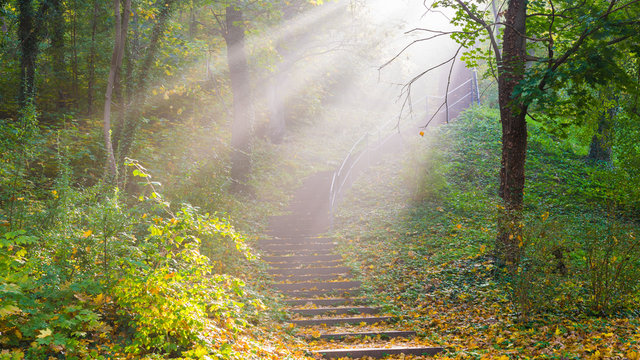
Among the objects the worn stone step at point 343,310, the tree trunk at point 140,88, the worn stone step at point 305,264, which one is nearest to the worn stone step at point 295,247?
the worn stone step at point 305,264

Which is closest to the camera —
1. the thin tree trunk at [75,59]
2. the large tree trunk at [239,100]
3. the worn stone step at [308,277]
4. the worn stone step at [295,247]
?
the worn stone step at [308,277]

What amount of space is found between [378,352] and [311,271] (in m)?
3.71

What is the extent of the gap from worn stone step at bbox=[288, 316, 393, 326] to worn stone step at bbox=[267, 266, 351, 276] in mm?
2057

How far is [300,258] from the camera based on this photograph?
1026 cm

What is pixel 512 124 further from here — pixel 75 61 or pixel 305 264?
pixel 75 61

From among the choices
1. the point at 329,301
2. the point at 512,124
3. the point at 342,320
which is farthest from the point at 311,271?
the point at 512,124

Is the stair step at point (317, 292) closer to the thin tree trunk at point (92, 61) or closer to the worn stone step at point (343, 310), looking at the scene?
the worn stone step at point (343, 310)

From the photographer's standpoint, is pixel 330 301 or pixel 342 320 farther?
pixel 330 301

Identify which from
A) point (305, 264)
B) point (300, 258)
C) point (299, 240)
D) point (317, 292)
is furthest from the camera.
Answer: point (299, 240)

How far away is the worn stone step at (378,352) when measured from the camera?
5969 mm

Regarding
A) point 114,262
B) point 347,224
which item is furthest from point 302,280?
point 114,262

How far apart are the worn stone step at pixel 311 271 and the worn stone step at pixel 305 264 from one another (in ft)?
0.71

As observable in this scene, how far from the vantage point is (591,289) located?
6.61 m

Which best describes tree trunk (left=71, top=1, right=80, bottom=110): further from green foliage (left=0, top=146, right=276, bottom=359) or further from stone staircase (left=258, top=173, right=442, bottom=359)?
green foliage (left=0, top=146, right=276, bottom=359)
